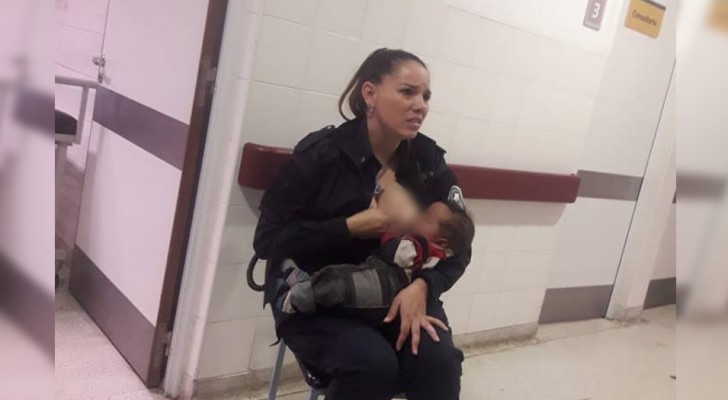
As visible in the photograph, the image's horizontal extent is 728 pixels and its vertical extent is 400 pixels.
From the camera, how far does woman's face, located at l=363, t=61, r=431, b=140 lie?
1693mm

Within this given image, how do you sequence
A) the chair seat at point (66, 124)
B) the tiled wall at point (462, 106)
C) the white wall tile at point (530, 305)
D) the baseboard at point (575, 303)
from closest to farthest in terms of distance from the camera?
the tiled wall at point (462, 106) < the chair seat at point (66, 124) < the white wall tile at point (530, 305) < the baseboard at point (575, 303)

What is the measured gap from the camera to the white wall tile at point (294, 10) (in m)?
1.86

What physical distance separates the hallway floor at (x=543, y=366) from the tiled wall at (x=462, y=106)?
0.23 metres

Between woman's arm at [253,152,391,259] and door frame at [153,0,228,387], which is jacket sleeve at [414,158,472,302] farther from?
door frame at [153,0,228,387]

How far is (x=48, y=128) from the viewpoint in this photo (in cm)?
35

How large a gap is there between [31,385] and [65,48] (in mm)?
3023

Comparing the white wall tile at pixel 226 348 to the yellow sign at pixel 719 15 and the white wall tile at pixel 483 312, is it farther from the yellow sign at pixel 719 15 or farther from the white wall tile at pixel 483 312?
the yellow sign at pixel 719 15

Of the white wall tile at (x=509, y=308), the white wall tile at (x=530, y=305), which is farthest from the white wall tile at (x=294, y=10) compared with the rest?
the white wall tile at (x=530, y=305)

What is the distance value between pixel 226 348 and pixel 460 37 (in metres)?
1.49

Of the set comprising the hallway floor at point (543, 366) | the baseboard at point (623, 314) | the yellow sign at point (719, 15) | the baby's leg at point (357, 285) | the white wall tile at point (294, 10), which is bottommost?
the hallway floor at point (543, 366)

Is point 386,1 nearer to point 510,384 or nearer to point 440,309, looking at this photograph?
point 440,309

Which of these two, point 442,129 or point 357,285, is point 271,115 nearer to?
point 357,285

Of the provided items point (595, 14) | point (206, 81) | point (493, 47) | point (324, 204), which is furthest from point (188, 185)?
point (595, 14)

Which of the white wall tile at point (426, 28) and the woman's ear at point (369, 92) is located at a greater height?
the white wall tile at point (426, 28)
